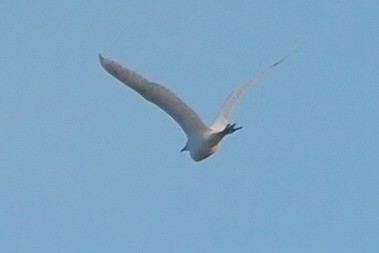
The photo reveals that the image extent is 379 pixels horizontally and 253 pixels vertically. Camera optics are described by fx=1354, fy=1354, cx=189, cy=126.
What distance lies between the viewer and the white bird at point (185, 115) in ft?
103

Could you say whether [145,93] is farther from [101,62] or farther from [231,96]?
[231,96]

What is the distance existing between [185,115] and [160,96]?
1.05m

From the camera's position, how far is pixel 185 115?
3266cm

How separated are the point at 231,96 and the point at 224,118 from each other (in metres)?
1.17

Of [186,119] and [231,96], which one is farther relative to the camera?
[231,96]

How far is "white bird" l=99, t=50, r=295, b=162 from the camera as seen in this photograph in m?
31.5

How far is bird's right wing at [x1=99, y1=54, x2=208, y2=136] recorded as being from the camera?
1241 inches

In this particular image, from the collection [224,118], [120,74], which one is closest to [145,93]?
[120,74]

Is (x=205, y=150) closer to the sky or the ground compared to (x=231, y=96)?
closer to the ground

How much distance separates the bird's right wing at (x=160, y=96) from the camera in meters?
31.5

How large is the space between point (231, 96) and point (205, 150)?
9.10 ft

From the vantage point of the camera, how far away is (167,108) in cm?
3244

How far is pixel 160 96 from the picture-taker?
31.9 metres

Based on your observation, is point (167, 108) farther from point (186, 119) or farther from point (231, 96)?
point (231, 96)
